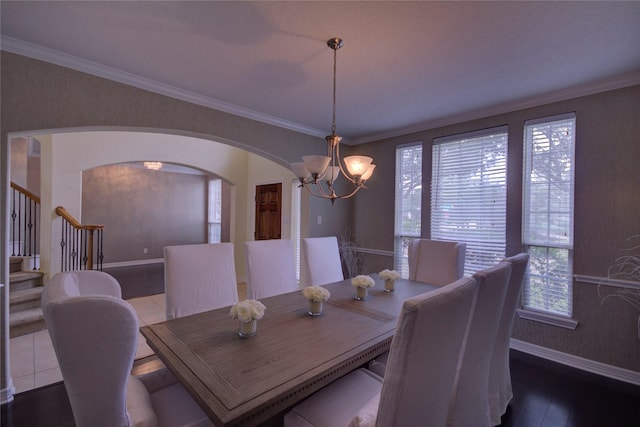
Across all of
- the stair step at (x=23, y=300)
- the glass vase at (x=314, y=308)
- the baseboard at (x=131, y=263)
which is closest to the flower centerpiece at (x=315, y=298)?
the glass vase at (x=314, y=308)

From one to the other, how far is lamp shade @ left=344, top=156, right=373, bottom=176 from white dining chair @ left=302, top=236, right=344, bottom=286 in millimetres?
960

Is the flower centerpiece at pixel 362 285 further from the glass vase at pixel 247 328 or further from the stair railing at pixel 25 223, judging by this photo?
the stair railing at pixel 25 223

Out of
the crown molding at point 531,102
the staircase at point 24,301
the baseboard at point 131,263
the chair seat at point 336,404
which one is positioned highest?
the crown molding at point 531,102

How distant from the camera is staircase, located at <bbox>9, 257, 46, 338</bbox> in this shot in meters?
3.17

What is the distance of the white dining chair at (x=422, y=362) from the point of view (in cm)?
94

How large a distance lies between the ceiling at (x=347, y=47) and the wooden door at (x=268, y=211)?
2.40 meters

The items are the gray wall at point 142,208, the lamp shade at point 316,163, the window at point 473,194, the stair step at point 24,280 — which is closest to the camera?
the lamp shade at point 316,163

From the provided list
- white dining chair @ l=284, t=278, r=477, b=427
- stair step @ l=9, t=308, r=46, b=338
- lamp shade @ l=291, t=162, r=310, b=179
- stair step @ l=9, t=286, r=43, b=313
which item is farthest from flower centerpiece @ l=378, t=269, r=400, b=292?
stair step @ l=9, t=286, r=43, b=313

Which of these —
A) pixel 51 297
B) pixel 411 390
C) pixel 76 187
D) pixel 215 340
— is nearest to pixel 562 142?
pixel 411 390

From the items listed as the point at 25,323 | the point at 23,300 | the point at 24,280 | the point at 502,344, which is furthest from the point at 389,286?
the point at 24,280

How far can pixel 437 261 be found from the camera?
2814 millimetres

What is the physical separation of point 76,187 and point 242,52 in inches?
156

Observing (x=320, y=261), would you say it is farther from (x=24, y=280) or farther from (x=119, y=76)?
(x=24, y=280)

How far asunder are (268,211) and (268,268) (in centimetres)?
303
